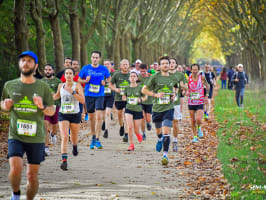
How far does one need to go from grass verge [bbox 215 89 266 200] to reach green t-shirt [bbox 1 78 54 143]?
2972 millimetres

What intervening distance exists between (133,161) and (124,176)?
159cm

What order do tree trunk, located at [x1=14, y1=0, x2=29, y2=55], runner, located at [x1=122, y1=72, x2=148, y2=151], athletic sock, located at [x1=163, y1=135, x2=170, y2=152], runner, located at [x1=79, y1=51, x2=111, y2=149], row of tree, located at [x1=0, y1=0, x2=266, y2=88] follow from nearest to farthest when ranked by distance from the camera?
athletic sock, located at [x1=163, y1=135, x2=170, y2=152] → runner, located at [x1=79, y1=51, x2=111, y2=149] → runner, located at [x1=122, y1=72, x2=148, y2=151] → tree trunk, located at [x1=14, y1=0, x2=29, y2=55] → row of tree, located at [x1=0, y1=0, x2=266, y2=88]

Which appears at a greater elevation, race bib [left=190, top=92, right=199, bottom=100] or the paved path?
race bib [left=190, top=92, right=199, bottom=100]

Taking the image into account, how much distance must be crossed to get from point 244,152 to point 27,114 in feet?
20.3

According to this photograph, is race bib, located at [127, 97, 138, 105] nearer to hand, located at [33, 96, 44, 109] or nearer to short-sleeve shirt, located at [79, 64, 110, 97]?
short-sleeve shirt, located at [79, 64, 110, 97]

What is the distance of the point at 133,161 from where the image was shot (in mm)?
9969

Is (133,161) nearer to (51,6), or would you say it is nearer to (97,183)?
(97,183)

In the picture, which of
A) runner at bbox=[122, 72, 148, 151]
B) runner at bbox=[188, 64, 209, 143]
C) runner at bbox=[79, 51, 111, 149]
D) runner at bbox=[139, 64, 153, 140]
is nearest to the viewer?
runner at bbox=[79, 51, 111, 149]

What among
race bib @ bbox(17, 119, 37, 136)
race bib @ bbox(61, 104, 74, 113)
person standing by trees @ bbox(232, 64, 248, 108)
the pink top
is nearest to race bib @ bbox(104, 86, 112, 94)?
the pink top

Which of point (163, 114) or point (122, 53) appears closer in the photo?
point (163, 114)

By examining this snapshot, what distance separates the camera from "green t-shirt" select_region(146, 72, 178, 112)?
32.0 ft

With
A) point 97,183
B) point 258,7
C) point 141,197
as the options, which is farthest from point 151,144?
point 258,7

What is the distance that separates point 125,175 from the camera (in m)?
8.48

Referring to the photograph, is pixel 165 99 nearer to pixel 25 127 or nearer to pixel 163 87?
pixel 163 87
